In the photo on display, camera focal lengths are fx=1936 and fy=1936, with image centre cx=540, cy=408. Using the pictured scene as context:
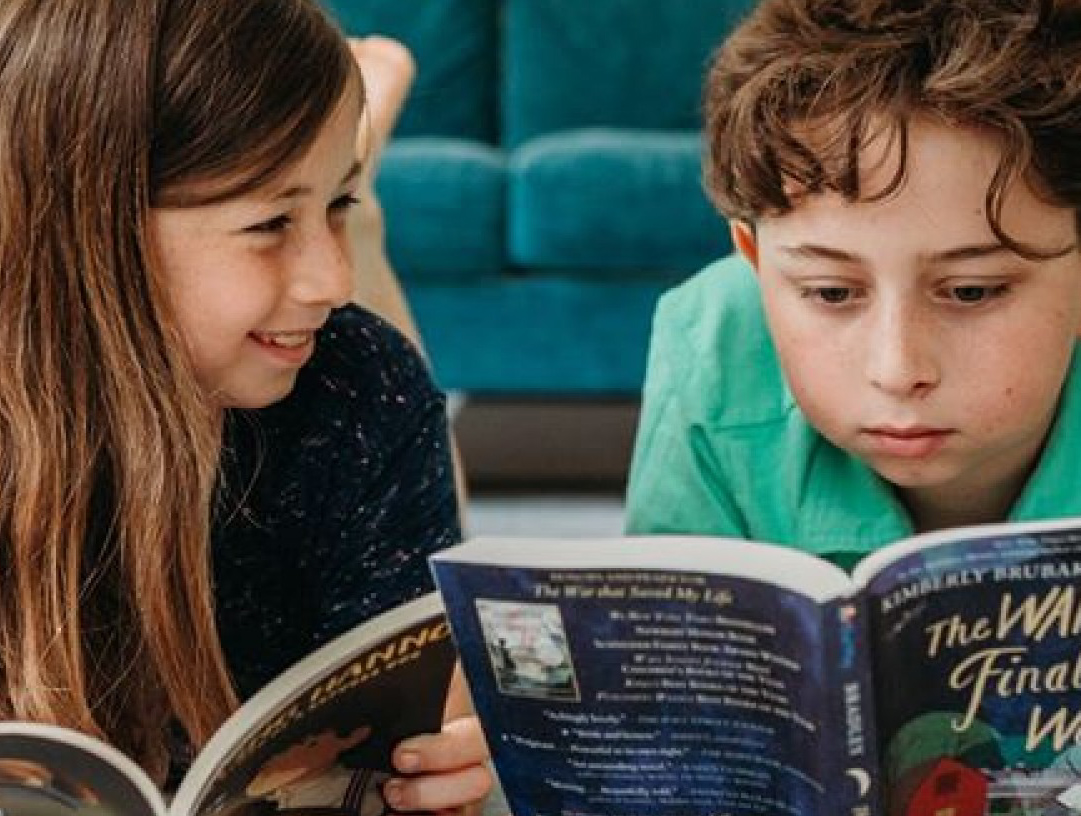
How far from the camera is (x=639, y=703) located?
38.8 inches

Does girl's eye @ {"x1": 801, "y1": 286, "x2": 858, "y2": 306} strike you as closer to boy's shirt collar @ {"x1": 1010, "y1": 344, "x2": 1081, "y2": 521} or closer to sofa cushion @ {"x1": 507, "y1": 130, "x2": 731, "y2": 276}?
boy's shirt collar @ {"x1": 1010, "y1": 344, "x2": 1081, "y2": 521}

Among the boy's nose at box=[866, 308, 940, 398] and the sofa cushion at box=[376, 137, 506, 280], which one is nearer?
the boy's nose at box=[866, 308, 940, 398]

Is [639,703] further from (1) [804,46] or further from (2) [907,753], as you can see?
(1) [804,46]

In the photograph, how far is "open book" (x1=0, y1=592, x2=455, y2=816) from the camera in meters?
0.99

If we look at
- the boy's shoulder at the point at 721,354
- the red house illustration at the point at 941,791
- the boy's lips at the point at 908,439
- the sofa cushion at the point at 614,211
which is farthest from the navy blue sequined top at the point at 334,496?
the sofa cushion at the point at 614,211

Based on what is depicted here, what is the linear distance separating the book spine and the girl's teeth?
461mm

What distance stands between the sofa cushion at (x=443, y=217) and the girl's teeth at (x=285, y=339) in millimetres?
1982

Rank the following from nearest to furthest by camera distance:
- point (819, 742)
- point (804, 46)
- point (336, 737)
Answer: point (819, 742)
point (336, 737)
point (804, 46)

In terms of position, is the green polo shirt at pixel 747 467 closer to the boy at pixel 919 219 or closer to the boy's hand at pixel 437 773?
the boy at pixel 919 219

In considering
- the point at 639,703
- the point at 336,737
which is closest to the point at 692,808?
the point at 639,703

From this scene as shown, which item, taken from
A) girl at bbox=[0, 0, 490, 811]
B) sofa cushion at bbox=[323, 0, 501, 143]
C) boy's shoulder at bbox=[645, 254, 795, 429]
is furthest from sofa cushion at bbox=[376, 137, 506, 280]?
girl at bbox=[0, 0, 490, 811]

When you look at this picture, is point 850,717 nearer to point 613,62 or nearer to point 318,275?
point 318,275

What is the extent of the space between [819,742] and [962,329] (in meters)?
0.37

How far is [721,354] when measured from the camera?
147cm
